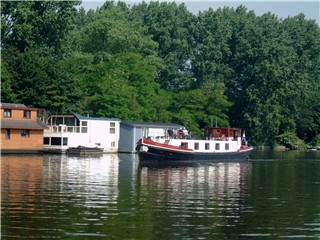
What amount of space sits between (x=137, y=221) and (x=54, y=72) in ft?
188

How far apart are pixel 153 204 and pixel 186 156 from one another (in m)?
34.6

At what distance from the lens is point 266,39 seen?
108 m

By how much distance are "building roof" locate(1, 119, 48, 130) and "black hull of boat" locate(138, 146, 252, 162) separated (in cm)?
1486

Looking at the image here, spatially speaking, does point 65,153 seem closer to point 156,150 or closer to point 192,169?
point 156,150

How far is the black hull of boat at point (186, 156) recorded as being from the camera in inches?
2507

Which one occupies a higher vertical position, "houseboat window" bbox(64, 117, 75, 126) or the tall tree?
the tall tree

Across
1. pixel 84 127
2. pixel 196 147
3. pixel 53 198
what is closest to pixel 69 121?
pixel 84 127

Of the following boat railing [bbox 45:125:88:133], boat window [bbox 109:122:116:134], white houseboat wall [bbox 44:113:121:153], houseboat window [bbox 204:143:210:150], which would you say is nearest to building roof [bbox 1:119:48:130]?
boat railing [bbox 45:125:88:133]

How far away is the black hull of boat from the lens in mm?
63688

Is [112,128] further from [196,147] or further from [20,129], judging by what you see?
[196,147]

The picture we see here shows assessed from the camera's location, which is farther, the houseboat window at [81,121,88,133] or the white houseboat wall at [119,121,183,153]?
the white houseboat wall at [119,121,183,153]

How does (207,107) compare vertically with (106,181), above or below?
above

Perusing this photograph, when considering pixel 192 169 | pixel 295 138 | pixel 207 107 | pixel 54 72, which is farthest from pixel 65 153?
pixel 295 138

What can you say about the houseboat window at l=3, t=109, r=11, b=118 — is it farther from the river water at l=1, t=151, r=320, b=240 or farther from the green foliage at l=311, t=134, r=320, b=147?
the green foliage at l=311, t=134, r=320, b=147
